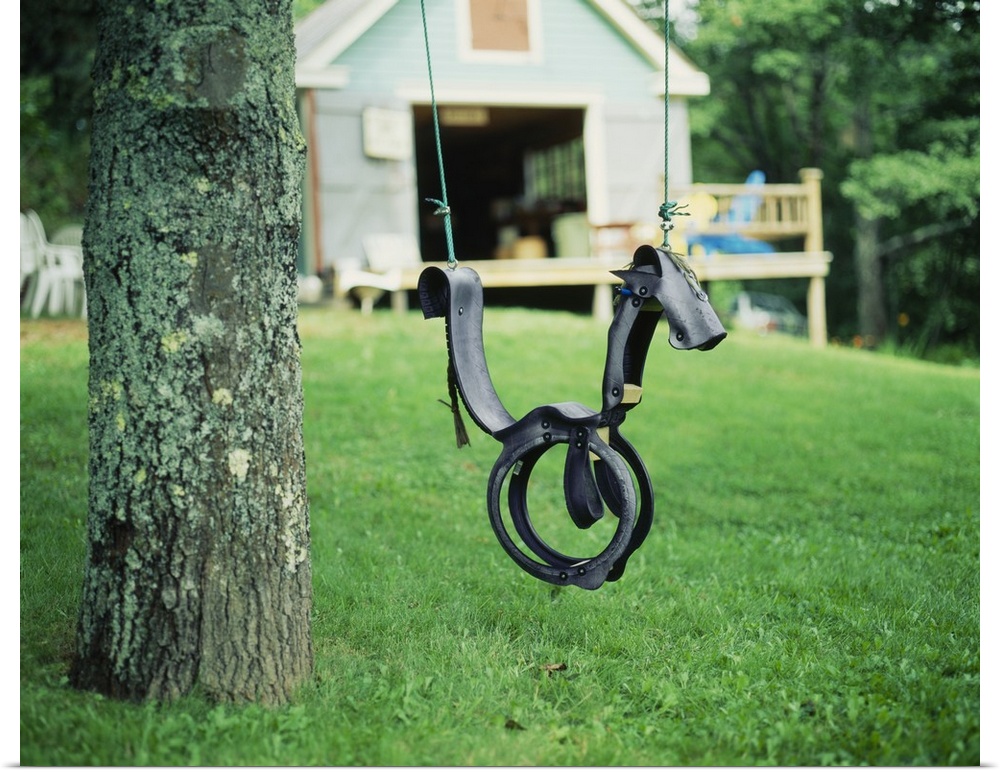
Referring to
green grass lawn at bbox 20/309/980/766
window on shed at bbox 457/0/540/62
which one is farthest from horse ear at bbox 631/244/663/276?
window on shed at bbox 457/0/540/62

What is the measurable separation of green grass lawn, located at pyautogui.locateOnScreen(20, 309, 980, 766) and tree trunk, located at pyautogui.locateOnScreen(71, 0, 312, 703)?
216 millimetres

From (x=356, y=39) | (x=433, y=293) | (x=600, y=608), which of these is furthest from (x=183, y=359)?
(x=356, y=39)

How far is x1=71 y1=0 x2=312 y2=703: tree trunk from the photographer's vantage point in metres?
2.94

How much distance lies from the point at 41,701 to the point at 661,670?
77.7 inches

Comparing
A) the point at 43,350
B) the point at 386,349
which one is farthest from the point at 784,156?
the point at 43,350

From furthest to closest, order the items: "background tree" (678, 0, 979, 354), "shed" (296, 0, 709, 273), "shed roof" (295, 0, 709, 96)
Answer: "background tree" (678, 0, 979, 354), "shed" (296, 0, 709, 273), "shed roof" (295, 0, 709, 96)

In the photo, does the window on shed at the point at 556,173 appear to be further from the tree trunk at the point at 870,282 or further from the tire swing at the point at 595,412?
the tire swing at the point at 595,412

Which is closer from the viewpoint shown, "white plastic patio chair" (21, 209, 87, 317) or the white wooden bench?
"white plastic patio chair" (21, 209, 87, 317)

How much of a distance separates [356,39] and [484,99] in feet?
6.01

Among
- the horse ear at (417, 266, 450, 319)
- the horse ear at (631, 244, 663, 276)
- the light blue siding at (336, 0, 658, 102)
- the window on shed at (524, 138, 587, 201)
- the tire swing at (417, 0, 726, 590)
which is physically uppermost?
the light blue siding at (336, 0, 658, 102)

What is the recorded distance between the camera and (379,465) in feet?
20.4

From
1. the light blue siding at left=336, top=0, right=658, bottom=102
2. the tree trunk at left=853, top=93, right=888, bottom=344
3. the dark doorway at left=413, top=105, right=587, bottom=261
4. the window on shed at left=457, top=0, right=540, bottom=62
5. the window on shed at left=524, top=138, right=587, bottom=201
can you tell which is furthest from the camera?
the tree trunk at left=853, top=93, right=888, bottom=344

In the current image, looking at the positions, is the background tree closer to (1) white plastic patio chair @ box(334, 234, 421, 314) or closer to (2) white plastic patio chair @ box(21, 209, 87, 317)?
(1) white plastic patio chair @ box(334, 234, 421, 314)

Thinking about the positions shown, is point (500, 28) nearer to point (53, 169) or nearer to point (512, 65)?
point (512, 65)
